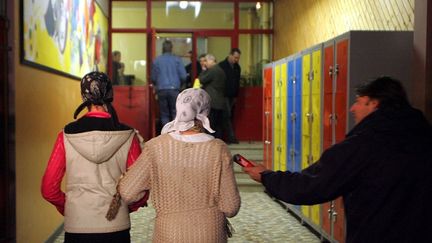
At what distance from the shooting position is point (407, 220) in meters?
2.08

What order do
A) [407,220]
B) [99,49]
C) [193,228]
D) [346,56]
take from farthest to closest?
[99,49]
[346,56]
[193,228]
[407,220]

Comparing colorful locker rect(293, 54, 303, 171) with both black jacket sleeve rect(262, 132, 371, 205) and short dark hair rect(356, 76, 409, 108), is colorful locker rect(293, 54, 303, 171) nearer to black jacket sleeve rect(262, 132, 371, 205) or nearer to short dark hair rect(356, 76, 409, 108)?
short dark hair rect(356, 76, 409, 108)

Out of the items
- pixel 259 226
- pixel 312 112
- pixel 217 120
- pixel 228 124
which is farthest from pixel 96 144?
pixel 228 124

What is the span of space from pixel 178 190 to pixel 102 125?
0.52 meters

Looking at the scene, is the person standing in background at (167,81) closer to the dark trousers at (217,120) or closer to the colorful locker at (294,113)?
the dark trousers at (217,120)

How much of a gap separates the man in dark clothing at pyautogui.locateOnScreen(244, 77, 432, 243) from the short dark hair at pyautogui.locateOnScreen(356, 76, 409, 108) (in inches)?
1.6

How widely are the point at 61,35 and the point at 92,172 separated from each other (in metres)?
3.23

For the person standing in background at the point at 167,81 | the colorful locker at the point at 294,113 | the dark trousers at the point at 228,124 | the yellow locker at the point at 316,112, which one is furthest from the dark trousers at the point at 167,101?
the yellow locker at the point at 316,112

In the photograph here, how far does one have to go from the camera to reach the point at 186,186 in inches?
97.8

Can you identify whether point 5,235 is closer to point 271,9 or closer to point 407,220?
point 407,220

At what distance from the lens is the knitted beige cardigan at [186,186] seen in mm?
2484

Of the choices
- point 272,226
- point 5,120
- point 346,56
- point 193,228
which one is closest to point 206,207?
point 193,228

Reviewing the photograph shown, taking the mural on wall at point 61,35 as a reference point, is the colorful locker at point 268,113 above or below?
below

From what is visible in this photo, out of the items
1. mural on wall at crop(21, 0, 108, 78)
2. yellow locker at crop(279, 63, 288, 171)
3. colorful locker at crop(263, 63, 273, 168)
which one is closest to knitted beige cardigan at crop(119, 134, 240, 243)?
mural on wall at crop(21, 0, 108, 78)
